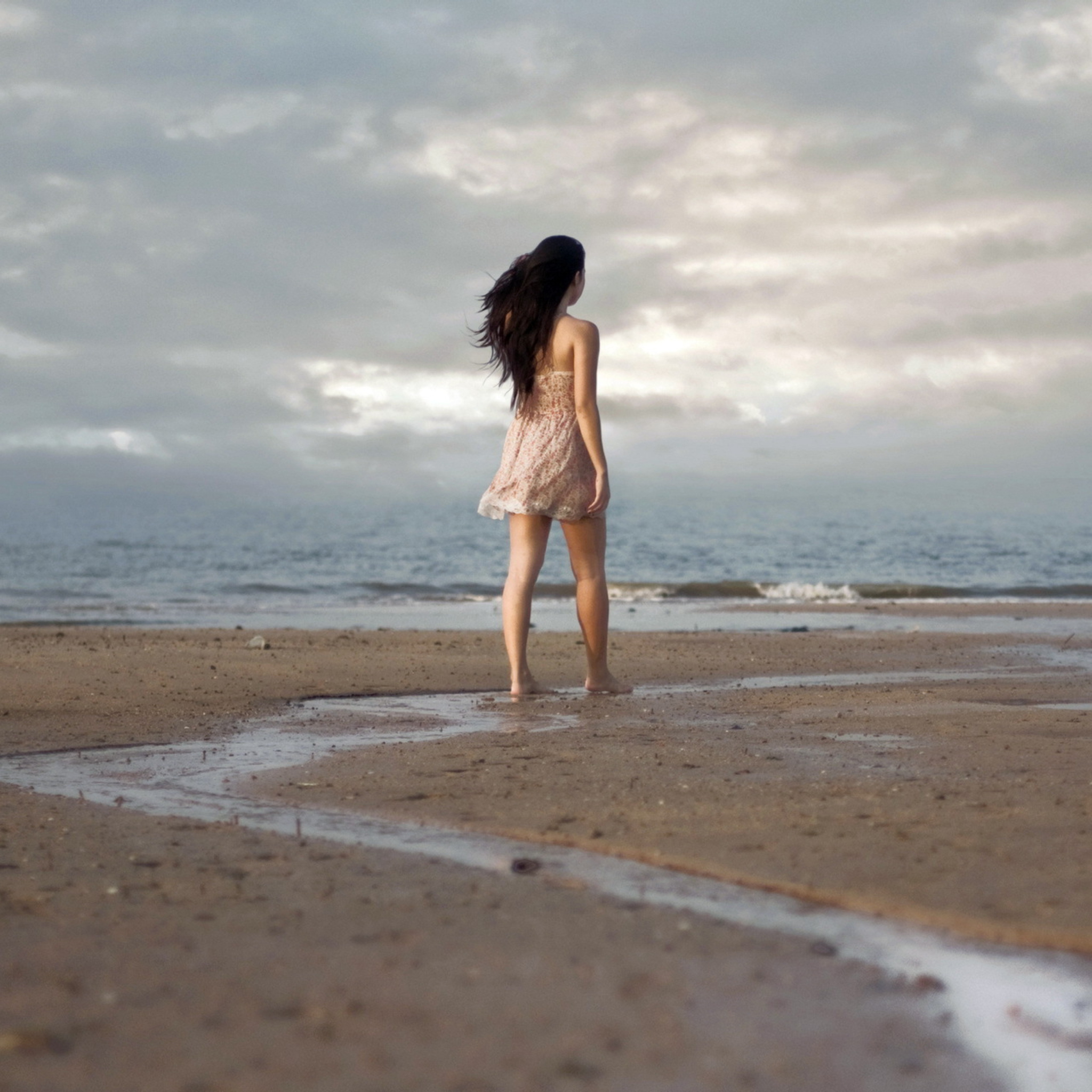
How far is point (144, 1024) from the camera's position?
1583 millimetres

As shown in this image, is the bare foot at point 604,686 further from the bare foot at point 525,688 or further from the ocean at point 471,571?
the ocean at point 471,571

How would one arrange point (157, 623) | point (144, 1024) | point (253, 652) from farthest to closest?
1. point (157, 623)
2. point (253, 652)
3. point (144, 1024)

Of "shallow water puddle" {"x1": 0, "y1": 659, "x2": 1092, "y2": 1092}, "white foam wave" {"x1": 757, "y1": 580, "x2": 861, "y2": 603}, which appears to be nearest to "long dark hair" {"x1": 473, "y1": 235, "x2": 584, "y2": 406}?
"shallow water puddle" {"x1": 0, "y1": 659, "x2": 1092, "y2": 1092}

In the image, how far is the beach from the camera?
1.51 m

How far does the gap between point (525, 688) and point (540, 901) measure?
3.39 m

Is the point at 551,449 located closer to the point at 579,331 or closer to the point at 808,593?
the point at 579,331

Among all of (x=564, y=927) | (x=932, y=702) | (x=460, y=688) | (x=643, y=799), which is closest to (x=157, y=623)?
(x=460, y=688)

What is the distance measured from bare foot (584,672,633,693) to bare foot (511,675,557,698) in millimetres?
238

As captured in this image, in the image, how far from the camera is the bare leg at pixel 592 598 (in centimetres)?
565

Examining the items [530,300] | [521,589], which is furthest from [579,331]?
[521,589]

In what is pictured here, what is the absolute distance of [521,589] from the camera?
5.61 m

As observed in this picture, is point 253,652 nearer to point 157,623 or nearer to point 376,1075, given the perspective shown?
point 157,623

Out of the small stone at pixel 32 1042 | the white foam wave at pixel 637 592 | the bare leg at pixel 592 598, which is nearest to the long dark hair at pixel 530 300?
the bare leg at pixel 592 598

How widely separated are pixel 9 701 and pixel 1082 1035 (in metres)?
4.64
